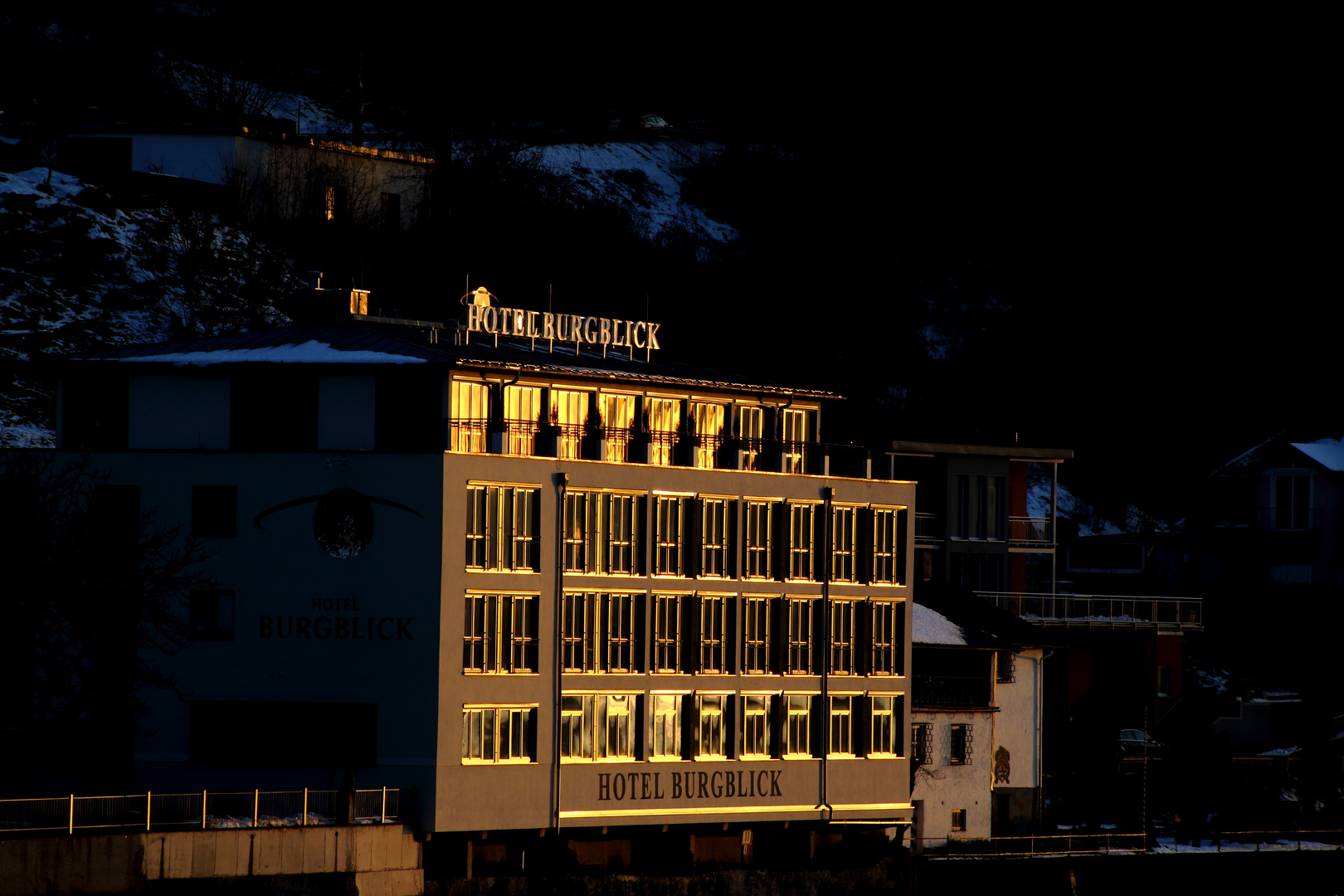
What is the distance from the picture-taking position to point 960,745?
81.6m

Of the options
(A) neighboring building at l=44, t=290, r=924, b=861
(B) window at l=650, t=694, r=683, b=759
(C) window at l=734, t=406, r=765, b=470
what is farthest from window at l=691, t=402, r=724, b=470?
(B) window at l=650, t=694, r=683, b=759

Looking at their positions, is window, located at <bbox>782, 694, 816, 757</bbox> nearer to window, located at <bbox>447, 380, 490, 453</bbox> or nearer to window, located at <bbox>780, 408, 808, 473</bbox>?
window, located at <bbox>780, 408, 808, 473</bbox>

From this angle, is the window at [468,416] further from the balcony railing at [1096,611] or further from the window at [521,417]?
the balcony railing at [1096,611]

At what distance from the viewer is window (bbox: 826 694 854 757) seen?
72312 mm

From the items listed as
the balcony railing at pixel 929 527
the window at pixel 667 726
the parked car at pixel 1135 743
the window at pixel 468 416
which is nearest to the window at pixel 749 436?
the window at pixel 667 726

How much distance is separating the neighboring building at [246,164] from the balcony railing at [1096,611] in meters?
37.8

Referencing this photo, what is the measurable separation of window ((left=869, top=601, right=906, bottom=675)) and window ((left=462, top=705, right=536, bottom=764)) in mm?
13514

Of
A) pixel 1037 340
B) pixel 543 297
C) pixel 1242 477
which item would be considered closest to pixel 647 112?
pixel 1037 340

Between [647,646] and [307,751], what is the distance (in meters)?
10.4

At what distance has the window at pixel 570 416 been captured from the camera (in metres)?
67.8

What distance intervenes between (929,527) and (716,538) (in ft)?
90.7

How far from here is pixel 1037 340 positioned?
157500 millimetres

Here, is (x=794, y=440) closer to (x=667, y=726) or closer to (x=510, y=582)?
(x=667, y=726)

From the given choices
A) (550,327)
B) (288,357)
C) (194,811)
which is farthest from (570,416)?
(194,811)
